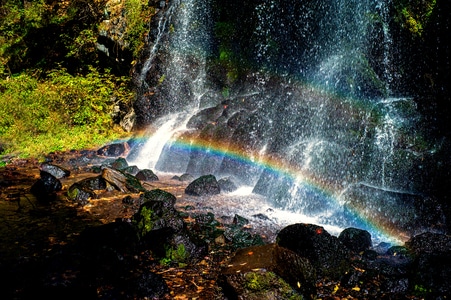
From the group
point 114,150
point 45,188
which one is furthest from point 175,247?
point 114,150

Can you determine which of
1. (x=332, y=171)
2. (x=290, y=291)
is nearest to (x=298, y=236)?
(x=290, y=291)

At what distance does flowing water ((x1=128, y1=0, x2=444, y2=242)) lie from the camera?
29.2 feet

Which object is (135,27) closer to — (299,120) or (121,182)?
(299,120)

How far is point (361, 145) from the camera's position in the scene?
9.56 meters

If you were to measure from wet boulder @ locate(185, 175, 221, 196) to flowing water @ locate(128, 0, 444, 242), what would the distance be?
0.37 metres

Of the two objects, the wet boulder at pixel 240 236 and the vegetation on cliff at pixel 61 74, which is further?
the vegetation on cliff at pixel 61 74

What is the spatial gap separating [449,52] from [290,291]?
9.63 meters

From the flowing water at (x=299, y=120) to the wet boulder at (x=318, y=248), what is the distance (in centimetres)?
225

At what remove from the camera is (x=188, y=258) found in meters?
5.47

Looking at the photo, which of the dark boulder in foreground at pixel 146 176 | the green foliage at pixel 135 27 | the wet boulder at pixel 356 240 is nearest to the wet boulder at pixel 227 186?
the dark boulder in foreground at pixel 146 176

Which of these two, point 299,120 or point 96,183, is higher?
point 299,120

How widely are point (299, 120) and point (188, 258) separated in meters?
7.89

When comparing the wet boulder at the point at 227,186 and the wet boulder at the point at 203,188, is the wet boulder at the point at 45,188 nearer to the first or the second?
the wet boulder at the point at 203,188

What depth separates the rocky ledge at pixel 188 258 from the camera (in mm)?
4328
